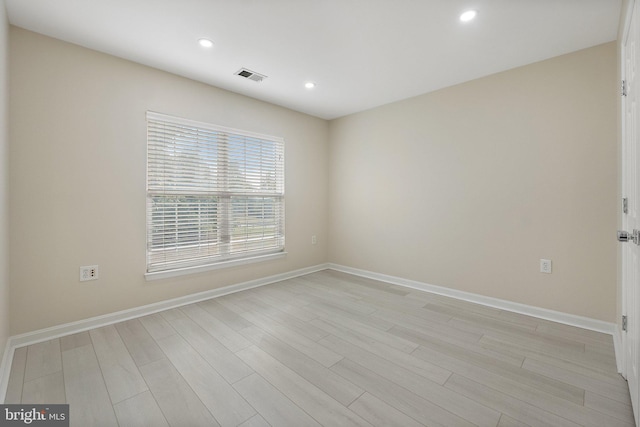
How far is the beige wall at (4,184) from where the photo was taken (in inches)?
71.9

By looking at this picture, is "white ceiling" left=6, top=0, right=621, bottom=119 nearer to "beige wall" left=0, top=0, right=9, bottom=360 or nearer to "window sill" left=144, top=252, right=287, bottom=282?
"beige wall" left=0, top=0, right=9, bottom=360

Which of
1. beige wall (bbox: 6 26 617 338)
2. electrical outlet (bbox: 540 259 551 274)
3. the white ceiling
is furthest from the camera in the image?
electrical outlet (bbox: 540 259 551 274)

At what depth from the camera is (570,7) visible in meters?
1.94

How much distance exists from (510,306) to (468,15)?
2670 mm

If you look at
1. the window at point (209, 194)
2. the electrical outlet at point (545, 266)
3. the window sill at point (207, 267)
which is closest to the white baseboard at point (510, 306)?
the electrical outlet at point (545, 266)

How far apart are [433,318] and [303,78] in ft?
9.24

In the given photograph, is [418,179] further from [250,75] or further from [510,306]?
[250,75]

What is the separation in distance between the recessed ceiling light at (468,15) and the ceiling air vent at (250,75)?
1.90 meters

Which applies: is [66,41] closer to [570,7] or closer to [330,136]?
[330,136]

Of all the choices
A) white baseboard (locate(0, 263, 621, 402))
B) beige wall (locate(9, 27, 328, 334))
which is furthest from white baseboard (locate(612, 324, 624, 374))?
beige wall (locate(9, 27, 328, 334))

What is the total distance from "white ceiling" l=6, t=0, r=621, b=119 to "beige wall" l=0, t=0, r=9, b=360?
0.27 m

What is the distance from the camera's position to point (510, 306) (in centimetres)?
286

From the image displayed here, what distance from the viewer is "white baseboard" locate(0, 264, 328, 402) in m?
1.88

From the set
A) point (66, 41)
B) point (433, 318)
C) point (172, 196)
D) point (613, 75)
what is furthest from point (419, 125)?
point (66, 41)
